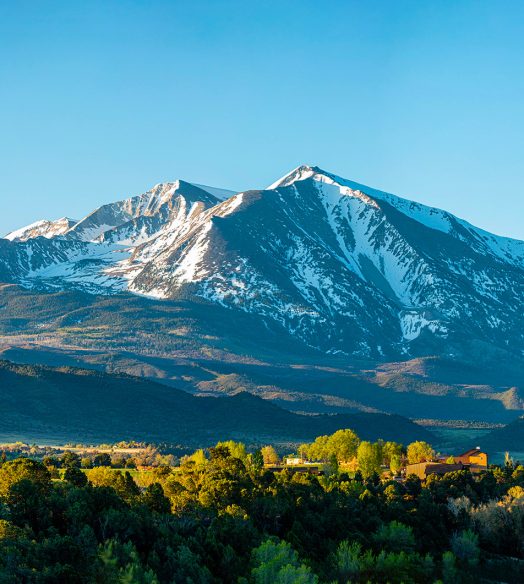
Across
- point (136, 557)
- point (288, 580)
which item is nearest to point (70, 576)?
point (136, 557)

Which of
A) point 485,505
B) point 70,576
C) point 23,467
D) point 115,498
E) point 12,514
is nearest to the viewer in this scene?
point 70,576

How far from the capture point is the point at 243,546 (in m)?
119

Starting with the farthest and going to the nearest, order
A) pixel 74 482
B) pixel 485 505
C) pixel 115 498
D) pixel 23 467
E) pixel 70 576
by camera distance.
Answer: pixel 485 505
pixel 74 482
pixel 23 467
pixel 115 498
pixel 70 576

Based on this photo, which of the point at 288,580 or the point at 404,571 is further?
the point at 404,571

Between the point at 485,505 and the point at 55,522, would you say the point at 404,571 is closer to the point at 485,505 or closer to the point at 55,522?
the point at 55,522

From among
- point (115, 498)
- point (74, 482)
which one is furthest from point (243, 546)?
point (74, 482)

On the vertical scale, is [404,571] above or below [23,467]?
below

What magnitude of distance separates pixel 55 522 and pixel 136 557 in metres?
18.3

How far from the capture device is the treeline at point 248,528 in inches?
3967

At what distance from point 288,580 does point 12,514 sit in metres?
29.8

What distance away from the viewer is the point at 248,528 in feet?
409

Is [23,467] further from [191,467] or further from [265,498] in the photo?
[191,467]

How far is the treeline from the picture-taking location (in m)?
101

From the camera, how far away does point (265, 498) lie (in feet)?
468
